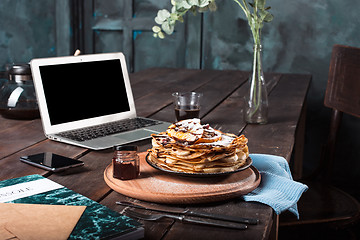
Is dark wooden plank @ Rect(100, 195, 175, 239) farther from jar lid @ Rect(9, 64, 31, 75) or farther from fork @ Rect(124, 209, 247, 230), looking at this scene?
jar lid @ Rect(9, 64, 31, 75)

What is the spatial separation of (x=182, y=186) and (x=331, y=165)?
1166mm

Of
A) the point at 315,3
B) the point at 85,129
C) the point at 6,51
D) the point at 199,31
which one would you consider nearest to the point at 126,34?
the point at 199,31

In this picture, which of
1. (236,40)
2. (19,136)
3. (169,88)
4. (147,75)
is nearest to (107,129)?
(19,136)

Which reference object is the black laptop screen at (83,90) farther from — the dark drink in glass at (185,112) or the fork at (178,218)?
the fork at (178,218)

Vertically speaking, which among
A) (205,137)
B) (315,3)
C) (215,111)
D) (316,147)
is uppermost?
(315,3)

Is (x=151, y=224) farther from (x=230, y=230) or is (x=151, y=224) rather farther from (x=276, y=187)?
(x=276, y=187)

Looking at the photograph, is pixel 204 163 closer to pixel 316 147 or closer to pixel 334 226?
pixel 334 226

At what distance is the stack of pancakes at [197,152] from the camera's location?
93 centimetres

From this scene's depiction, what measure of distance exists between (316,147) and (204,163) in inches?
97.9

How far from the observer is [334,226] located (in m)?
1.58


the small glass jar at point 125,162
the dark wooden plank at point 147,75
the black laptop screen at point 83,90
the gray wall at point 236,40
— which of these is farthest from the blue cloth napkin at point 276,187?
the gray wall at point 236,40

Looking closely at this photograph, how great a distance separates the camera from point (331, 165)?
1.89 m

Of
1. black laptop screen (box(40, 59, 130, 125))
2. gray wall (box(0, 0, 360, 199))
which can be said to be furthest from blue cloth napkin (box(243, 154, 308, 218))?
gray wall (box(0, 0, 360, 199))

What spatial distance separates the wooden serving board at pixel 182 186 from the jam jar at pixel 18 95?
66 centimetres
